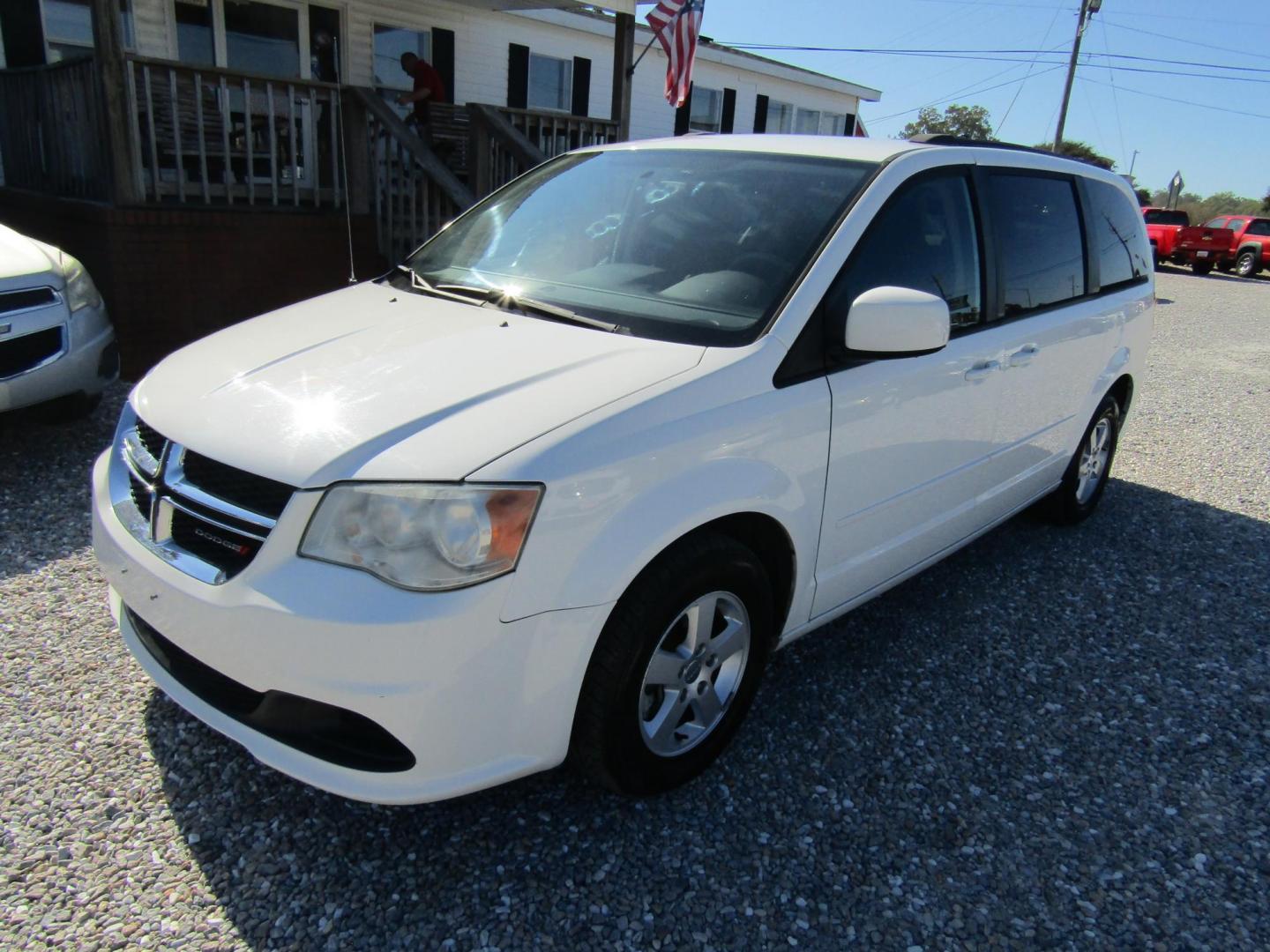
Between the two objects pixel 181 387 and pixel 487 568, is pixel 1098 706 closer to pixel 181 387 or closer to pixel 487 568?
pixel 487 568

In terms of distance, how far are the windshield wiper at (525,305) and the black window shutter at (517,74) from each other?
10729 millimetres

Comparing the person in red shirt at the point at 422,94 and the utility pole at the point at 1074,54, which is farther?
the utility pole at the point at 1074,54

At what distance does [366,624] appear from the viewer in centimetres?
196

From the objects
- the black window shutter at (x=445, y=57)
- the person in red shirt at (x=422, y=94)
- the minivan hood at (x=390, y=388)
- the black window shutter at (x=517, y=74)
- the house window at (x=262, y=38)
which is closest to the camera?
the minivan hood at (x=390, y=388)

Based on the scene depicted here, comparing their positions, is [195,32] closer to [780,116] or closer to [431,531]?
[431,531]

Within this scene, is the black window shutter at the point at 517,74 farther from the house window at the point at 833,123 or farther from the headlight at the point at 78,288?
the house window at the point at 833,123

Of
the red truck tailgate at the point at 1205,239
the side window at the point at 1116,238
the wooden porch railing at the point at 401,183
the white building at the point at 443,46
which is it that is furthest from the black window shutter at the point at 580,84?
the red truck tailgate at the point at 1205,239

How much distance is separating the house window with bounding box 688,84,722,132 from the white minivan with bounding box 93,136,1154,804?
14430mm

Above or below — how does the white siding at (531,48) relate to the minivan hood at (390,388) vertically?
above

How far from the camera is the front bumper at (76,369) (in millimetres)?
4480

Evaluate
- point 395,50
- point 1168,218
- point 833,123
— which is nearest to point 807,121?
point 833,123

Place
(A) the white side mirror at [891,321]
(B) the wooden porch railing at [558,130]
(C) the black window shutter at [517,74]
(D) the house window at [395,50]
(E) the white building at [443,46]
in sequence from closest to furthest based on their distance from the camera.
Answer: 1. (A) the white side mirror at [891,321]
2. (E) the white building at [443,46]
3. (B) the wooden porch railing at [558,130]
4. (D) the house window at [395,50]
5. (C) the black window shutter at [517,74]

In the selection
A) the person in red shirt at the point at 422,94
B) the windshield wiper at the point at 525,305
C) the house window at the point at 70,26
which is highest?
the house window at the point at 70,26

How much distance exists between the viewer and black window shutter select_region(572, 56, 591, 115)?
14172 millimetres
